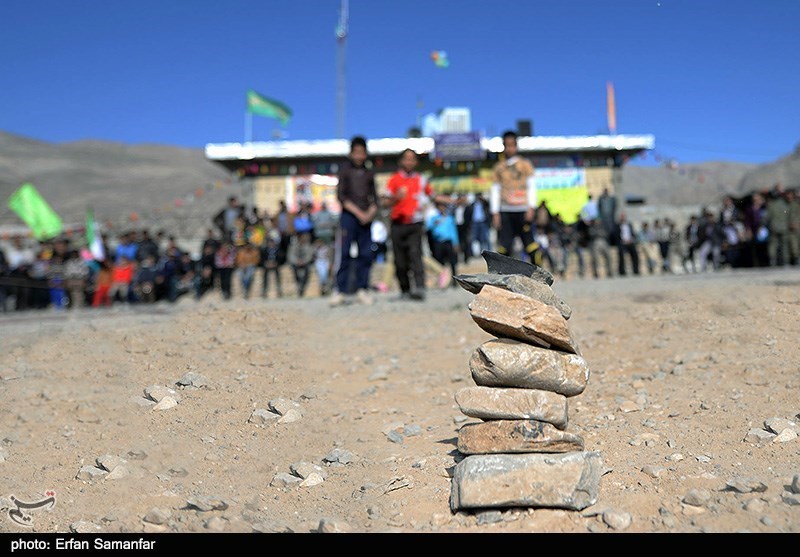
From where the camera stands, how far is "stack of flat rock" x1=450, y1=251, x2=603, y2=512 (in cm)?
323

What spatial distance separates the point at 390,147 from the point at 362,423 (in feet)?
67.0

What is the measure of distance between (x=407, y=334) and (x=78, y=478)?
386cm

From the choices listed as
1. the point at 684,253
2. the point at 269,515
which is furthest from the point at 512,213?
the point at 684,253

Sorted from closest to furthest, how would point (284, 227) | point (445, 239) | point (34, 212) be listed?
point (445, 239)
point (284, 227)
point (34, 212)

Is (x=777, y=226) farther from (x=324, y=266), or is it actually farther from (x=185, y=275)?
(x=185, y=275)

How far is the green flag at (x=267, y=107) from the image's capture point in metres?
27.5

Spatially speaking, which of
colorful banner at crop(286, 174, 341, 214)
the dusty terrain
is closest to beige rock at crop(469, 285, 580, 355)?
the dusty terrain

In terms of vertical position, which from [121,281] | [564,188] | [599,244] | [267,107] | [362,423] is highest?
[267,107]

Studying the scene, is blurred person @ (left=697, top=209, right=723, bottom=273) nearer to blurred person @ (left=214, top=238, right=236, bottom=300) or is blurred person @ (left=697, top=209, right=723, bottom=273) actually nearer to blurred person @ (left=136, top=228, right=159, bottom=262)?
blurred person @ (left=214, top=238, right=236, bottom=300)

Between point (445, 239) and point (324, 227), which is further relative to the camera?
point (324, 227)

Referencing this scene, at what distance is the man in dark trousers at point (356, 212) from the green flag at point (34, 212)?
37.8 ft

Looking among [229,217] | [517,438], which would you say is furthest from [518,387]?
[229,217]

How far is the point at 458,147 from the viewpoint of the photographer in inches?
956

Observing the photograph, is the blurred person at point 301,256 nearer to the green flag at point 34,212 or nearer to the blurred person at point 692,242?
the green flag at point 34,212
